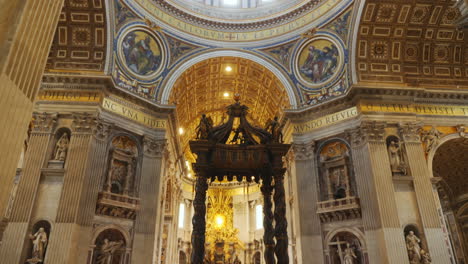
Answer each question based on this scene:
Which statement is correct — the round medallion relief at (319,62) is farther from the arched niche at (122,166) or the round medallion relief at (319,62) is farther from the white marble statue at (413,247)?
the arched niche at (122,166)

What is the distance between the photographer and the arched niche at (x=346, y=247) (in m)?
12.4

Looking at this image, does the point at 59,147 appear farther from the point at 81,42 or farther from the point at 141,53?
the point at 141,53

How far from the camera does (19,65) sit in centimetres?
459

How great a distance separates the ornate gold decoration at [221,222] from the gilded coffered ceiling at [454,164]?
14737 millimetres

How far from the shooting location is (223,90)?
20641 mm

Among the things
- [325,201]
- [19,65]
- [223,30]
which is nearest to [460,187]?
[325,201]

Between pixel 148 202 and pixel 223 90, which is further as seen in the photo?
pixel 223 90

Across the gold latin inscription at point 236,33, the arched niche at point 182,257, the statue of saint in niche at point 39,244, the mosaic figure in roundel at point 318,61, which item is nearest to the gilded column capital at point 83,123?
the statue of saint in niche at point 39,244

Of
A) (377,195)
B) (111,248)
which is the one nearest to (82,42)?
(111,248)

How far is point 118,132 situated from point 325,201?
8.92m

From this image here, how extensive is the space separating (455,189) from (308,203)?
760 centimetres

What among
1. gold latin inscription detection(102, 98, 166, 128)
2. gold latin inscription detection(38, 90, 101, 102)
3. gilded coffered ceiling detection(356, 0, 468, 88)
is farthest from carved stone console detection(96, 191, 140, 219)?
gilded coffered ceiling detection(356, 0, 468, 88)

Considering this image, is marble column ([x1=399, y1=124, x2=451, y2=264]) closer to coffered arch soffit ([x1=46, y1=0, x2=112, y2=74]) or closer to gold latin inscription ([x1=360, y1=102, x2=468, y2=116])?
gold latin inscription ([x1=360, y1=102, x2=468, y2=116])

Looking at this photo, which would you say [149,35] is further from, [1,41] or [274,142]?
[1,41]
